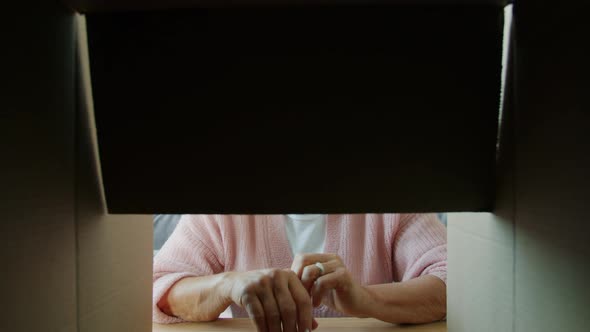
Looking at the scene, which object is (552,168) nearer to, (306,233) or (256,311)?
(256,311)

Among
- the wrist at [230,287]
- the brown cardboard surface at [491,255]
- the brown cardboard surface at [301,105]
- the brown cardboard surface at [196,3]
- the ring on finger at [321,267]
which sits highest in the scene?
the brown cardboard surface at [196,3]

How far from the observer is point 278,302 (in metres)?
0.69

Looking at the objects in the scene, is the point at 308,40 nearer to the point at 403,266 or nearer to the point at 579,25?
the point at 579,25

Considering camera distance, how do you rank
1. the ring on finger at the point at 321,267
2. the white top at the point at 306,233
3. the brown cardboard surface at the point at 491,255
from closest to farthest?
the brown cardboard surface at the point at 491,255 < the ring on finger at the point at 321,267 < the white top at the point at 306,233

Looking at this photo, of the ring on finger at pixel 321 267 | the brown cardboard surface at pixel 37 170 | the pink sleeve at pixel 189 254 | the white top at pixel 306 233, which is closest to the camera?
the brown cardboard surface at pixel 37 170

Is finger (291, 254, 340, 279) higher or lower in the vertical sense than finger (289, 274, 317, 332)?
higher

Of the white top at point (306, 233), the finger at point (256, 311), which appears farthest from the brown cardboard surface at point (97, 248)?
the white top at point (306, 233)

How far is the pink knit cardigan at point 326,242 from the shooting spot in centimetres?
131

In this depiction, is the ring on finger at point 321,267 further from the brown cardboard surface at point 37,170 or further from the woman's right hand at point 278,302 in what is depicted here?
the brown cardboard surface at point 37,170

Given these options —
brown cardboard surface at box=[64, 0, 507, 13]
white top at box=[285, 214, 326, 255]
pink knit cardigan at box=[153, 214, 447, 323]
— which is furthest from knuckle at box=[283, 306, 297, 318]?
white top at box=[285, 214, 326, 255]

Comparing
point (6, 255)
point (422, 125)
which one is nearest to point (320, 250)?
point (422, 125)

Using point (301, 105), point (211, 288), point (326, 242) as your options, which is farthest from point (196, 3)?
point (326, 242)

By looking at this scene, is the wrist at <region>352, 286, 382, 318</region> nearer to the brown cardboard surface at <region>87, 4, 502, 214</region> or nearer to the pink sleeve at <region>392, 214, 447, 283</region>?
the pink sleeve at <region>392, 214, 447, 283</region>

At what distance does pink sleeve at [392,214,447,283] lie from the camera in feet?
3.65
